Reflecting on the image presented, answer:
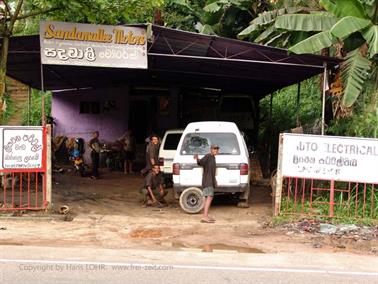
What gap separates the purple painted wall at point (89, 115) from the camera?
944 inches

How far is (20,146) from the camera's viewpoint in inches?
439

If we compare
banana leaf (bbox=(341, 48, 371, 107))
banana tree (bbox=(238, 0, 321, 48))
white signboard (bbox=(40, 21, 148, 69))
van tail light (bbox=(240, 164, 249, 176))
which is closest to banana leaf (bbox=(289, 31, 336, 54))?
banana leaf (bbox=(341, 48, 371, 107))

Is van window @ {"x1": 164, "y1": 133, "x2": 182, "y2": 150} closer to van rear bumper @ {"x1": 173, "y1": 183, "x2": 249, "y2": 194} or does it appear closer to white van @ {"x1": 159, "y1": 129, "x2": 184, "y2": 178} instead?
white van @ {"x1": 159, "y1": 129, "x2": 184, "y2": 178}

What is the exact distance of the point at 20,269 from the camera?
6855 millimetres

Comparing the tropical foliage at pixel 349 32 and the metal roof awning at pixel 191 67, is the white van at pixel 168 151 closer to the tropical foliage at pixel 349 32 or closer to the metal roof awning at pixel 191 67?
the metal roof awning at pixel 191 67

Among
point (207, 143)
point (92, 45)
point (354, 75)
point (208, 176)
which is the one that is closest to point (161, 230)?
point (208, 176)

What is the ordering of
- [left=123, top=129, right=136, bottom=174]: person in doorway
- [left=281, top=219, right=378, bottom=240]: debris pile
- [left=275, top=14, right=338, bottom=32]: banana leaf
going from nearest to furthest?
[left=281, top=219, right=378, bottom=240]: debris pile
[left=275, top=14, right=338, bottom=32]: banana leaf
[left=123, top=129, right=136, bottom=174]: person in doorway

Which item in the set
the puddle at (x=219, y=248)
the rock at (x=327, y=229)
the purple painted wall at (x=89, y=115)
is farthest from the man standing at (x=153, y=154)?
the purple painted wall at (x=89, y=115)

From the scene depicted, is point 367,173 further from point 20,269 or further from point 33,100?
point 33,100

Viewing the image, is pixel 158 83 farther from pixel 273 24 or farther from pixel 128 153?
pixel 273 24

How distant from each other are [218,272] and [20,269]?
2562 millimetres

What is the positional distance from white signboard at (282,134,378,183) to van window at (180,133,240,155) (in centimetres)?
156

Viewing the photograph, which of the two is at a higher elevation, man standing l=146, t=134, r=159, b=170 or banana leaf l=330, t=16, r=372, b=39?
banana leaf l=330, t=16, r=372, b=39

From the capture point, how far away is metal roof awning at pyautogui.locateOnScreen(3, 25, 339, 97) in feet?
42.8
